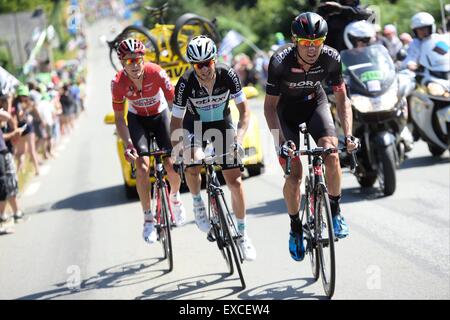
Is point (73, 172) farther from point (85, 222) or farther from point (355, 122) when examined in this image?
point (355, 122)

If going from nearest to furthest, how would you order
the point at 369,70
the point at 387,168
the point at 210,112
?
the point at 210,112
the point at 387,168
the point at 369,70

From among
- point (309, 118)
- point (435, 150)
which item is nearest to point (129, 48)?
point (309, 118)

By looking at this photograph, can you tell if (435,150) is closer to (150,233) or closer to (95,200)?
(95,200)

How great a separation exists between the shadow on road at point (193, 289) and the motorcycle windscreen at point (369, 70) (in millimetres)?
4031

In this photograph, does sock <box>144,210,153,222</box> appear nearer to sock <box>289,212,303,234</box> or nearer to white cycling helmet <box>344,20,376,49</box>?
sock <box>289,212,303,234</box>

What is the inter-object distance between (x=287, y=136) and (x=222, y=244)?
1.16 meters

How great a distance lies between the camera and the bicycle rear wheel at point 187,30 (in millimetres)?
14859

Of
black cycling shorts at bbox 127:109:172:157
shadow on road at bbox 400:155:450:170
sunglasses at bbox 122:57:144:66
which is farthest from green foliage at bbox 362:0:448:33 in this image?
sunglasses at bbox 122:57:144:66

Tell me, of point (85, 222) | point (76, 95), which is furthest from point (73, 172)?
point (76, 95)

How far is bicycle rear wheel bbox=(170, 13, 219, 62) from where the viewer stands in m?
14.9

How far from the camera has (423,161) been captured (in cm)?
1431

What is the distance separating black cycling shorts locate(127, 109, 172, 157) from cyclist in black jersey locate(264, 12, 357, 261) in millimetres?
1995

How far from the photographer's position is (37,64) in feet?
183

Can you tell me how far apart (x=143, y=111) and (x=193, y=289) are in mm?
2328
